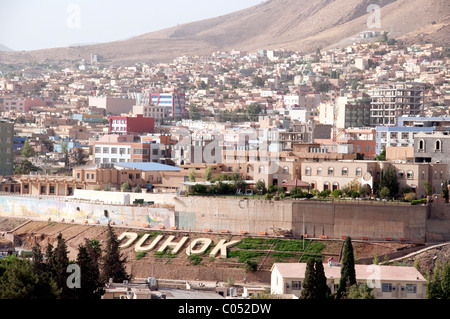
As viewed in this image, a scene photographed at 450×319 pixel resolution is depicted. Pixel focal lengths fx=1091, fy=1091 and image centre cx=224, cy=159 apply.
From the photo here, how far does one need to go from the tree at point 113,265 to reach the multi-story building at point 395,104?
39.0 m

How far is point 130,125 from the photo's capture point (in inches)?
2694

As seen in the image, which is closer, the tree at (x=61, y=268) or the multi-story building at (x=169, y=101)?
the tree at (x=61, y=268)

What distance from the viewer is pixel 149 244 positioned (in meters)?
42.4

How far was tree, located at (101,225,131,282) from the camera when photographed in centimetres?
3684

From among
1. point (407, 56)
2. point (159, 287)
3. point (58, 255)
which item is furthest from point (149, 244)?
point (407, 56)

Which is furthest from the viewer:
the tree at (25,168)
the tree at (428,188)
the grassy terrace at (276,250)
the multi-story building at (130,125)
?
the multi-story building at (130,125)

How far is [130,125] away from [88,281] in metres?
39.2

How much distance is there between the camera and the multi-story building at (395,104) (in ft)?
246

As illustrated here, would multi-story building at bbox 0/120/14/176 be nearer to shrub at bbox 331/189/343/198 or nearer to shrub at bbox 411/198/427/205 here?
shrub at bbox 331/189/343/198

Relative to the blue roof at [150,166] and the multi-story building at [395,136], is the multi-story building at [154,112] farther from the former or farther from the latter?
the blue roof at [150,166]

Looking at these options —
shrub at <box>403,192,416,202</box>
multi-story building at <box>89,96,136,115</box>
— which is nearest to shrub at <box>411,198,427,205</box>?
shrub at <box>403,192,416,202</box>

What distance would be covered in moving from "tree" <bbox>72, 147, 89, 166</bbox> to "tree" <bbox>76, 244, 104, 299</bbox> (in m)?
30.9

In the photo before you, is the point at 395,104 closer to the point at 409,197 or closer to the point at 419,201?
the point at 409,197

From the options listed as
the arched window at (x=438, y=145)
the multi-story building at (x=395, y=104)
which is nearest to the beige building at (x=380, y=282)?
the arched window at (x=438, y=145)
